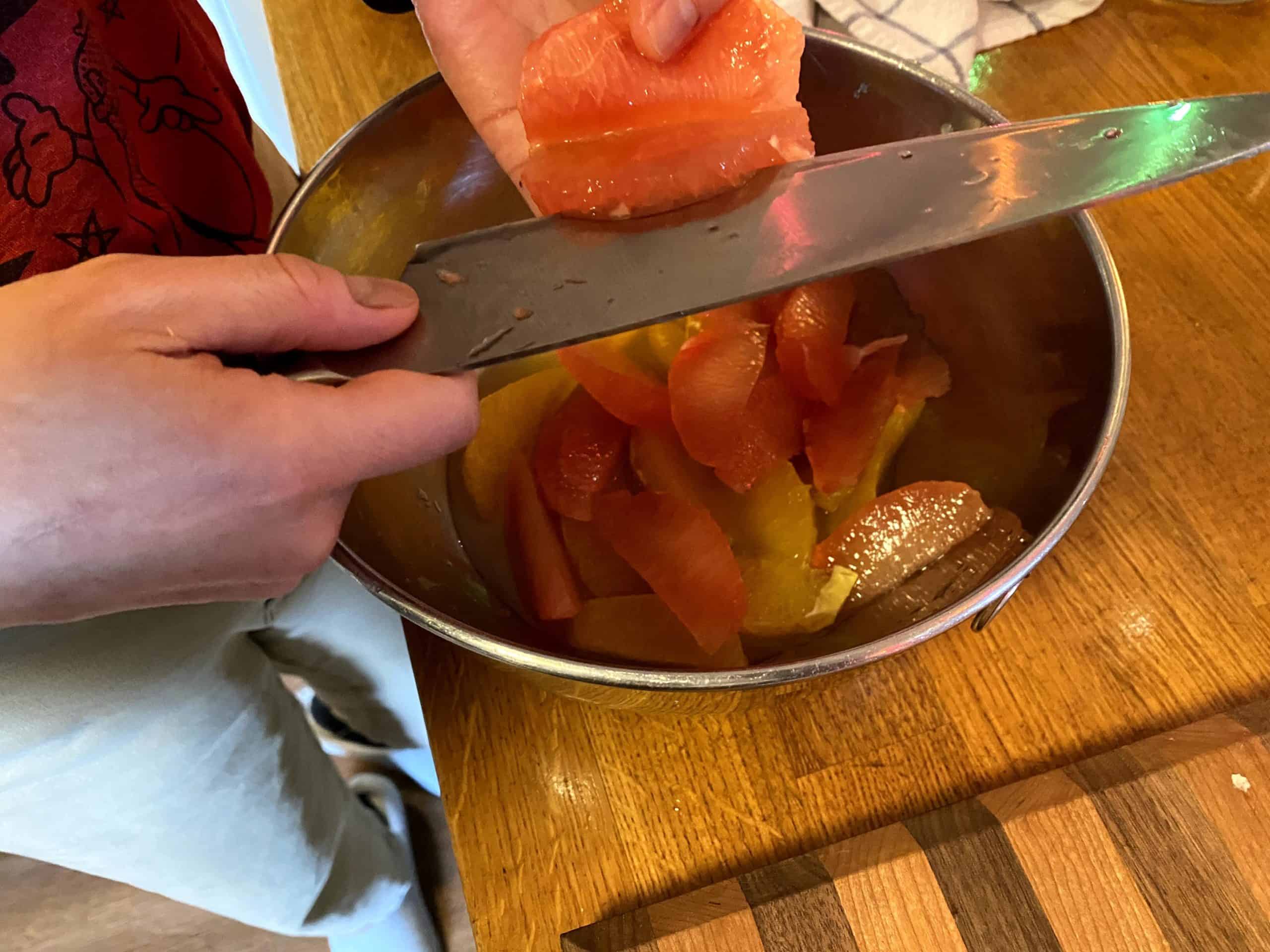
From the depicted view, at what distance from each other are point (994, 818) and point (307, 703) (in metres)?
1.19

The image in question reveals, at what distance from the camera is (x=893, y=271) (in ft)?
2.55

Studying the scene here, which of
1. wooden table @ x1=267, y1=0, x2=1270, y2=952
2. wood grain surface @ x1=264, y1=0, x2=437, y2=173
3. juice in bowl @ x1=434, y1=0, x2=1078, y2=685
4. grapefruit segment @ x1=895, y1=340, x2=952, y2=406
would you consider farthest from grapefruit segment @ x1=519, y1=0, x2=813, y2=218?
wood grain surface @ x1=264, y1=0, x2=437, y2=173

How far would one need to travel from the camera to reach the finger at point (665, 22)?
1.66ft

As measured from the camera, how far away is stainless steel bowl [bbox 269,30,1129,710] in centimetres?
46

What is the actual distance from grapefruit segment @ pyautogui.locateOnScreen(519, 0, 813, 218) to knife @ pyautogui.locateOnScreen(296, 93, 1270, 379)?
0.04m

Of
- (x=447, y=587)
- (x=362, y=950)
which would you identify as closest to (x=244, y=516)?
(x=447, y=587)

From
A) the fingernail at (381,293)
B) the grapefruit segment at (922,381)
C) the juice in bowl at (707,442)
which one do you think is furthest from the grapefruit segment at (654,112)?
the grapefruit segment at (922,381)

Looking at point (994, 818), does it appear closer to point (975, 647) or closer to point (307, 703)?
point (975, 647)

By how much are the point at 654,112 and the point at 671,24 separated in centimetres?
6

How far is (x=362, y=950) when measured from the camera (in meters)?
1.16

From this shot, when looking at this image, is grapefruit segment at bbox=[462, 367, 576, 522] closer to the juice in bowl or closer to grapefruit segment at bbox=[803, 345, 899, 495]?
the juice in bowl

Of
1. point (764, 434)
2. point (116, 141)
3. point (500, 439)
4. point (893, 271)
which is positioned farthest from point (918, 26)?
point (116, 141)

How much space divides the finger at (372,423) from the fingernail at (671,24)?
0.26 metres

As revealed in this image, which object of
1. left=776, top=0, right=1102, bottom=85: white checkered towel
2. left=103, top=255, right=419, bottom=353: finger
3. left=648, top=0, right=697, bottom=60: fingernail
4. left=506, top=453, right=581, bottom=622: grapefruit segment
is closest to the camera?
left=103, top=255, right=419, bottom=353: finger
